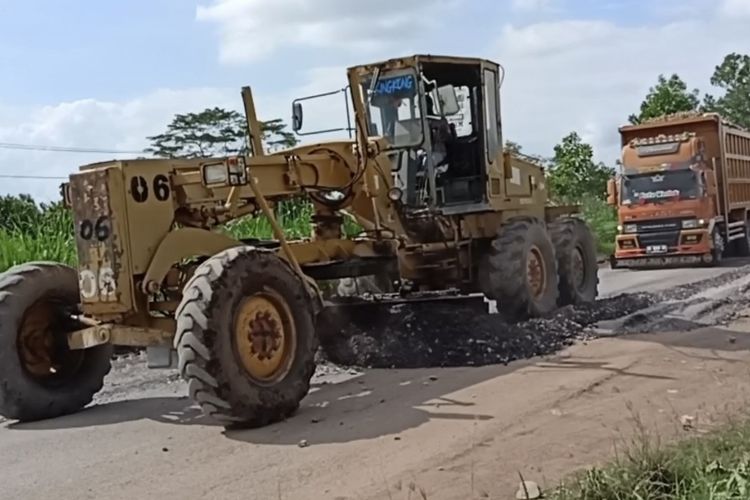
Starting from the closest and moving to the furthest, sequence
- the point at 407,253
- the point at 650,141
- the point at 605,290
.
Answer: the point at 407,253, the point at 605,290, the point at 650,141

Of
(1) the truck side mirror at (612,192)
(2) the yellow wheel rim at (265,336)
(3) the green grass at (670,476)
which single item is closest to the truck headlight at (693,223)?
(1) the truck side mirror at (612,192)

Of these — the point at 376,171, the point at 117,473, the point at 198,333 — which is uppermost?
the point at 376,171

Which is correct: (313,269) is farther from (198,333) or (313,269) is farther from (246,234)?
(246,234)

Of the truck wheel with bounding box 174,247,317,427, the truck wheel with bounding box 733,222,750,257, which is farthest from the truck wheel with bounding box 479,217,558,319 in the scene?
the truck wheel with bounding box 733,222,750,257

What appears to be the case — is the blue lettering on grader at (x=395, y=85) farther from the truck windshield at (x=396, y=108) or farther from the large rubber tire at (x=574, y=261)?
the large rubber tire at (x=574, y=261)

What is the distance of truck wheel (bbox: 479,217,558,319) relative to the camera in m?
12.2

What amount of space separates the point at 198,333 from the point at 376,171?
4027 millimetres

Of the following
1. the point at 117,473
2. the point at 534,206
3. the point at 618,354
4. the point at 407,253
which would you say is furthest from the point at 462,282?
the point at 117,473

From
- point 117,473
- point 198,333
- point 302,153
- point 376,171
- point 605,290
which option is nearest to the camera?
point 117,473

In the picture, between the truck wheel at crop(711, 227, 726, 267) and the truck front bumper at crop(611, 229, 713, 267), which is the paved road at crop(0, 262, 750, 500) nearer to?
the truck front bumper at crop(611, 229, 713, 267)

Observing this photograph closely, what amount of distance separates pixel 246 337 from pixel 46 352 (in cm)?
203

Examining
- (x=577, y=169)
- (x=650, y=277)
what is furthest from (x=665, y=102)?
(x=650, y=277)

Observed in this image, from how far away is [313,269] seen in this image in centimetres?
1014

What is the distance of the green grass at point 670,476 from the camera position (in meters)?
4.77
